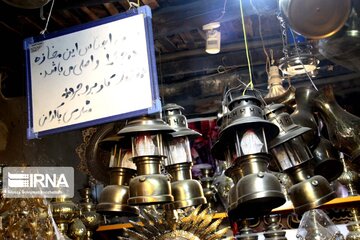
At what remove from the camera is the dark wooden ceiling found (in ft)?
8.45

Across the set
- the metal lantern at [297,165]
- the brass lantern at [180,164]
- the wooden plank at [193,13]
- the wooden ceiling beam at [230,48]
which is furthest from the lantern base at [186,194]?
the wooden ceiling beam at [230,48]

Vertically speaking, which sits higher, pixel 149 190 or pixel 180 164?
pixel 180 164

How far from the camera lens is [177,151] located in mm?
1891

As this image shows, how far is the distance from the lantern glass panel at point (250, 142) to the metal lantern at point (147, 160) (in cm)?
27

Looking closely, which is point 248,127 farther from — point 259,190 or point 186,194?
point 186,194

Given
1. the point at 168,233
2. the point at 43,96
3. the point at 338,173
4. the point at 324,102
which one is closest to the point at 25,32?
the point at 43,96

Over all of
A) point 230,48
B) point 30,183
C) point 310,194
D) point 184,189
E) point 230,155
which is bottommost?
point 310,194

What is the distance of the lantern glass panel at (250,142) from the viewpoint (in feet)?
5.14

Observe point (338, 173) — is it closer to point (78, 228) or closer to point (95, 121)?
point (95, 121)

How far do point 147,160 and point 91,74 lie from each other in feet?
1.42

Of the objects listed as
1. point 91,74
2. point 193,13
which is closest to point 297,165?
point 91,74

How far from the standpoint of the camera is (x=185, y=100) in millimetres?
3963

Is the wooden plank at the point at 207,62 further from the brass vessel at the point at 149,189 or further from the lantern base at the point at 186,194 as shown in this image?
the brass vessel at the point at 149,189

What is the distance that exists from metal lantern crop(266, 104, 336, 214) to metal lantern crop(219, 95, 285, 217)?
61 millimetres
